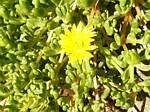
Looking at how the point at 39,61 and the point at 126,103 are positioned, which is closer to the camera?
the point at 126,103

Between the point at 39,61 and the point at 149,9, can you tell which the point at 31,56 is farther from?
the point at 149,9

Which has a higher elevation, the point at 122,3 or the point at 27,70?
the point at 122,3

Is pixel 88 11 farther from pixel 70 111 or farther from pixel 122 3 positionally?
pixel 70 111

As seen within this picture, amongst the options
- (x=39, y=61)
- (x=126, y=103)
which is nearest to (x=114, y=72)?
(x=126, y=103)

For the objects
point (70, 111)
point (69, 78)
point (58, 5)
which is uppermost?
point (58, 5)
